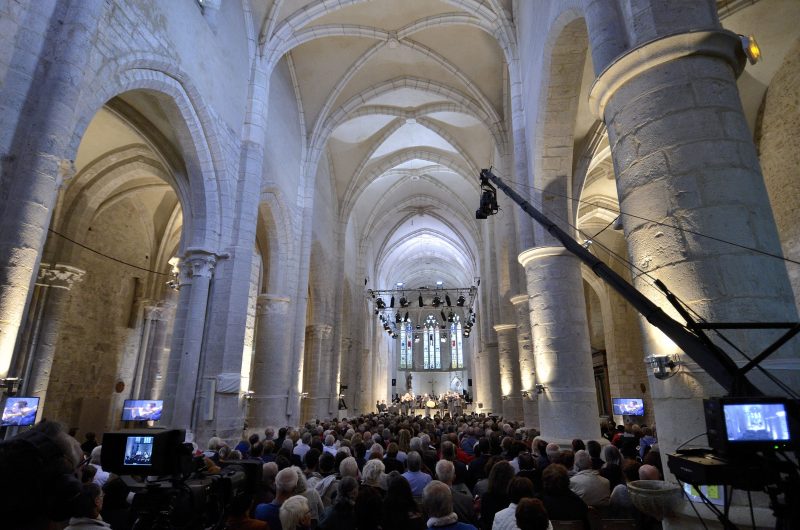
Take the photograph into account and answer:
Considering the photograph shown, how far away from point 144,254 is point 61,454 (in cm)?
1655

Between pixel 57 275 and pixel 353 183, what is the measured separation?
1105cm

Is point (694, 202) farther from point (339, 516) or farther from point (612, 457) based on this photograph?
point (339, 516)

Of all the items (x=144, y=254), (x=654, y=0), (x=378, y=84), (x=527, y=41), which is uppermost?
(x=378, y=84)

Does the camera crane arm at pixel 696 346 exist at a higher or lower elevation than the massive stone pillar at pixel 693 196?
lower

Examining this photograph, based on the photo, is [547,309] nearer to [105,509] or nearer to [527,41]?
[527,41]

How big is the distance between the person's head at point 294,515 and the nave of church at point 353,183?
2.53 m

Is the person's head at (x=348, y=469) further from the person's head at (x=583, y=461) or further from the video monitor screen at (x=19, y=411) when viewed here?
the video monitor screen at (x=19, y=411)

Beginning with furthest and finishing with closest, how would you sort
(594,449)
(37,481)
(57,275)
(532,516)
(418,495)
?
(57,275) < (594,449) < (418,495) < (532,516) < (37,481)

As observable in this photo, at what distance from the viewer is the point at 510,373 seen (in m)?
14.4

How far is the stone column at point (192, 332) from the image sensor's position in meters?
8.26

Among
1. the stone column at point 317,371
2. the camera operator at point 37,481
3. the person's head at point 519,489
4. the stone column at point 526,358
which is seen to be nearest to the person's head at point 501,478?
the person's head at point 519,489

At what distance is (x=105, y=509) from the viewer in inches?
140

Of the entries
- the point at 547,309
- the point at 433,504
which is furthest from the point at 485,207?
the point at 433,504

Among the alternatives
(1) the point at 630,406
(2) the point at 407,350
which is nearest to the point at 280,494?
(1) the point at 630,406
